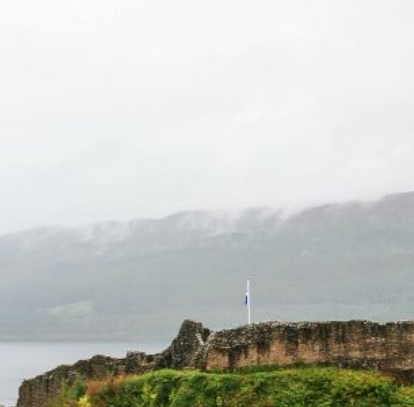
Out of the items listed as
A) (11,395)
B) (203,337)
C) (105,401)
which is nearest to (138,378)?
(105,401)

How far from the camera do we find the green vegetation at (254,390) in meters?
34.3

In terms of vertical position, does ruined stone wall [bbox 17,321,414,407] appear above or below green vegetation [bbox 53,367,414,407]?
above

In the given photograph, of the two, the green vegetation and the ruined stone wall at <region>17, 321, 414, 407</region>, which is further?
the ruined stone wall at <region>17, 321, 414, 407</region>

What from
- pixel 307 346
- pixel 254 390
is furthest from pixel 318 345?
pixel 254 390

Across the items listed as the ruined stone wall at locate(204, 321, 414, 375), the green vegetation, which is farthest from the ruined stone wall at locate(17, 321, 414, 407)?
the green vegetation

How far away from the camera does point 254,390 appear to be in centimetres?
3678

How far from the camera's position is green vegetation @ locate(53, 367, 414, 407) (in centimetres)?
3428

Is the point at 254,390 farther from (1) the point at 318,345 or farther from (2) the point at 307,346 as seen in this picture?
(1) the point at 318,345

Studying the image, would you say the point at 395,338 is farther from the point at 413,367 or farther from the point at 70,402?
the point at 70,402

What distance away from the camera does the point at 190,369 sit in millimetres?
42250

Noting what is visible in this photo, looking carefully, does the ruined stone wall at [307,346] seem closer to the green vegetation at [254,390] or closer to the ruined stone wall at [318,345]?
the ruined stone wall at [318,345]

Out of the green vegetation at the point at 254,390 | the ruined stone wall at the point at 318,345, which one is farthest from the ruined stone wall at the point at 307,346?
the green vegetation at the point at 254,390

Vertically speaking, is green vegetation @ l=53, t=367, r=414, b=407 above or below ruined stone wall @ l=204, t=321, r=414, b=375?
below

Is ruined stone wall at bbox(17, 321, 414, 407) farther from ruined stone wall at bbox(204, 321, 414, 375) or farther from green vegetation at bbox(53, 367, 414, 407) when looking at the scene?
green vegetation at bbox(53, 367, 414, 407)
